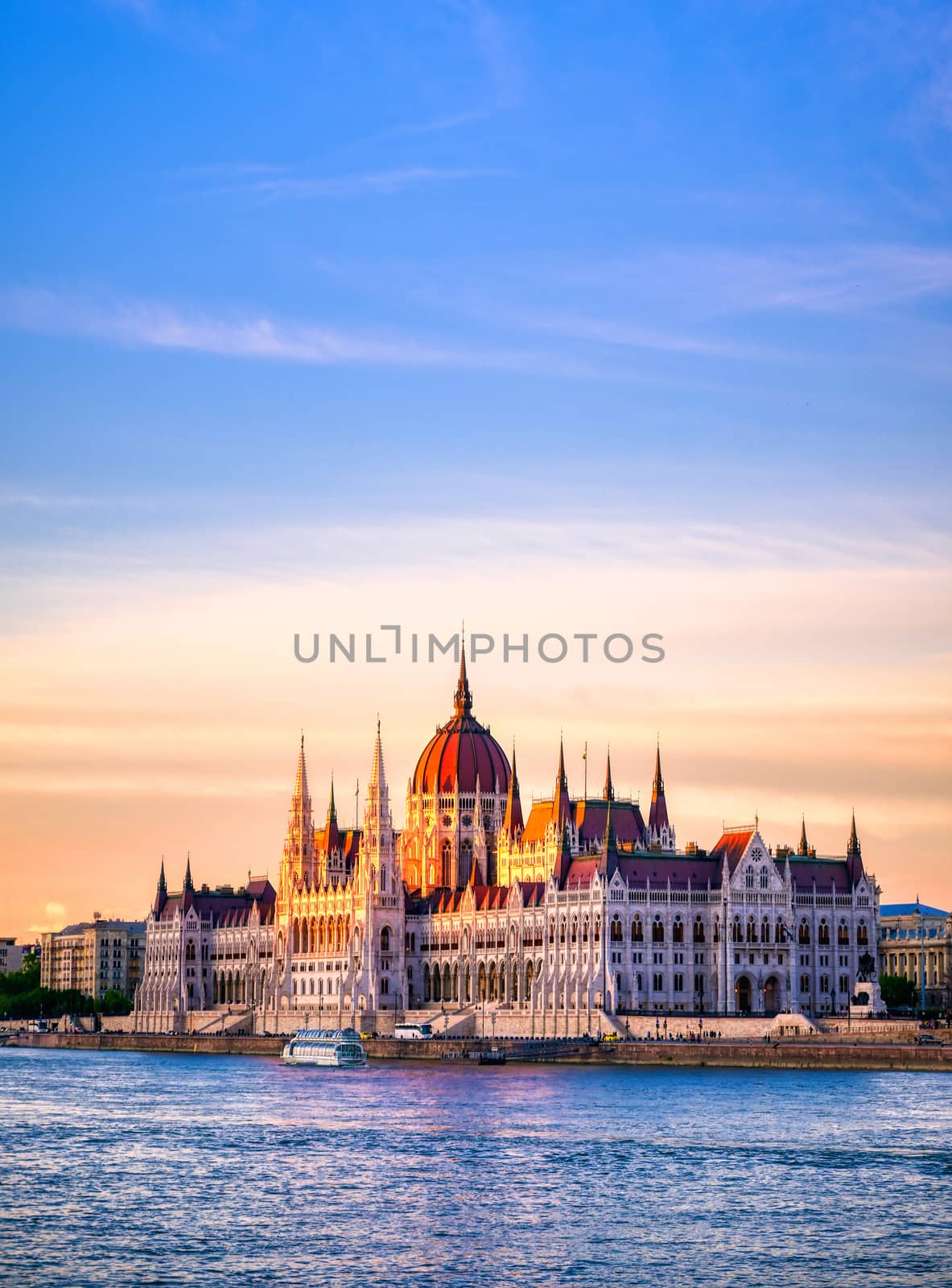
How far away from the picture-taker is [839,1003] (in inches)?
6934

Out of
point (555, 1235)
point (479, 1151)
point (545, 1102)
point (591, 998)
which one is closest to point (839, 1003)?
point (591, 998)

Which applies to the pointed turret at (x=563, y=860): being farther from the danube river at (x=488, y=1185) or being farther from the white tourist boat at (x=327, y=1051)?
the danube river at (x=488, y=1185)

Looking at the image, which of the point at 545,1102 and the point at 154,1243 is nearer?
the point at 154,1243

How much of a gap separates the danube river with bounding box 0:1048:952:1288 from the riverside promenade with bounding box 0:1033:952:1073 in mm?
4759

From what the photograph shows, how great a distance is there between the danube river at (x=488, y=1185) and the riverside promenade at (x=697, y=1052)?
15.6ft

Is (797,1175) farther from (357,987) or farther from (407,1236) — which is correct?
(357,987)

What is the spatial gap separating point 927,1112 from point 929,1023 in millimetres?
38732

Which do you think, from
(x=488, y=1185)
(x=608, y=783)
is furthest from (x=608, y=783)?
(x=488, y=1185)

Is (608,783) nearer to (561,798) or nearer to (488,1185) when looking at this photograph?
(561,798)

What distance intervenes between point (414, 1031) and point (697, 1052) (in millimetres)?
36592

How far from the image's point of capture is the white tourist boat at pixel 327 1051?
154 m

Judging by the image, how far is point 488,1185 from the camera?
79.1m

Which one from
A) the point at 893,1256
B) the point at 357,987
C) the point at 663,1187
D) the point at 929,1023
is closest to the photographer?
the point at 893,1256

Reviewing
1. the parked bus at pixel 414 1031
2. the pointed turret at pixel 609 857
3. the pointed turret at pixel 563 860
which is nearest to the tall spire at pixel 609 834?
the pointed turret at pixel 609 857
